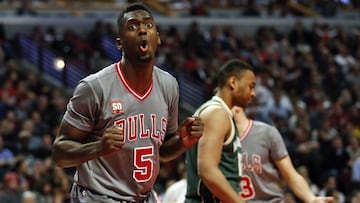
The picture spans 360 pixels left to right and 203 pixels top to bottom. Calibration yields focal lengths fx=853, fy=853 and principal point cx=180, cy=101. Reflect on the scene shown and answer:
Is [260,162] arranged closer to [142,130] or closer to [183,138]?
[183,138]

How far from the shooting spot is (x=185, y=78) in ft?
58.8

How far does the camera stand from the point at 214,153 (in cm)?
605

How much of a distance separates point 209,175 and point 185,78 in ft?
39.4

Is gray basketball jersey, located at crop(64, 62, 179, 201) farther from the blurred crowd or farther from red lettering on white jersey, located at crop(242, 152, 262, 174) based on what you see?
the blurred crowd

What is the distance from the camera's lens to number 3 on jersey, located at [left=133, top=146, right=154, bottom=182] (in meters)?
5.01

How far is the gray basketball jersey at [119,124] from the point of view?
488 centimetres

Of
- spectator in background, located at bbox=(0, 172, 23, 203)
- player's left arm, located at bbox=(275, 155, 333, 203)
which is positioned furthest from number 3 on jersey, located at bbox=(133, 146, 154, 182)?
spectator in background, located at bbox=(0, 172, 23, 203)

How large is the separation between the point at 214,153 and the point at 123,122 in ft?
4.11

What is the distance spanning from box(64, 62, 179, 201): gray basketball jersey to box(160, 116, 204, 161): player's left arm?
17 centimetres

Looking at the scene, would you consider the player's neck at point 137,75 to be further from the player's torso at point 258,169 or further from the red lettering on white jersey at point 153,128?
the player's torso at point 258,169

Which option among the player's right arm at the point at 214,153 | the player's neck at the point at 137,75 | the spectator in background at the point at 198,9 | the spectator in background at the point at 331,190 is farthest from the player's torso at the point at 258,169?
the spectator in background at the point at 198,9

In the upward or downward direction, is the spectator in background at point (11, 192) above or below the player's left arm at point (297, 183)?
below

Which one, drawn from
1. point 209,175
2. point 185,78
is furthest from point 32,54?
point 209,175

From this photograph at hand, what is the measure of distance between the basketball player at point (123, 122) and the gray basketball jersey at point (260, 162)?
7.27 ft
